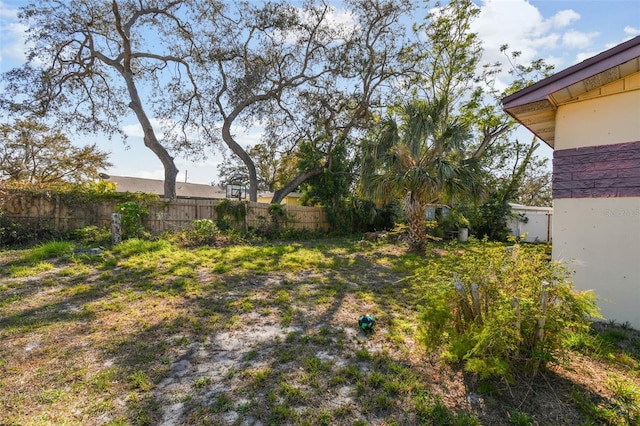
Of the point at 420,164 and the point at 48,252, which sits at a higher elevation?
the point at 420,164

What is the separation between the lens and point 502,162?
60.4 ft

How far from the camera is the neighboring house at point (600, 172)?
3426 mm

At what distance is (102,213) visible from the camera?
8922 millimetres

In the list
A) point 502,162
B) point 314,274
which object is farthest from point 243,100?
point 502,162

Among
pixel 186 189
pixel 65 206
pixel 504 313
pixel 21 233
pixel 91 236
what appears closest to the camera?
pixel 504 313

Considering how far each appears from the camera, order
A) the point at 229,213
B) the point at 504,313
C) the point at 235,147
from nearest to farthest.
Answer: the point at 504,313, the point at 229,213, the point at 235,147

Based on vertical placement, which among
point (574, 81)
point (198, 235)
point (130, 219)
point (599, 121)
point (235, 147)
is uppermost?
point (235, 147)

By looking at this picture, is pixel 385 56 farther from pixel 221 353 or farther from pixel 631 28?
pixel 221 353

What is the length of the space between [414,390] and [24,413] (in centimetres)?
264

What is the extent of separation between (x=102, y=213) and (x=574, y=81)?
10829mm

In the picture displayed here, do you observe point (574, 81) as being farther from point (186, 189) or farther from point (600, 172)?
point (186, 189)

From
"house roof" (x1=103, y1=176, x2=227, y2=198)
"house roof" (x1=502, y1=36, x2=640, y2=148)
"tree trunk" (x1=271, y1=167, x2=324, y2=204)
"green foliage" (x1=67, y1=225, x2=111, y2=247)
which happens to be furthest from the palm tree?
"house roof" (x1=103, y1=176, x2=227, y2=198)

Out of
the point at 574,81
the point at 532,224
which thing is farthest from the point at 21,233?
the point at 532,224

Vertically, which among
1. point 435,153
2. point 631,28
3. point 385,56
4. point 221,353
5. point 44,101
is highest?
point 385,56
